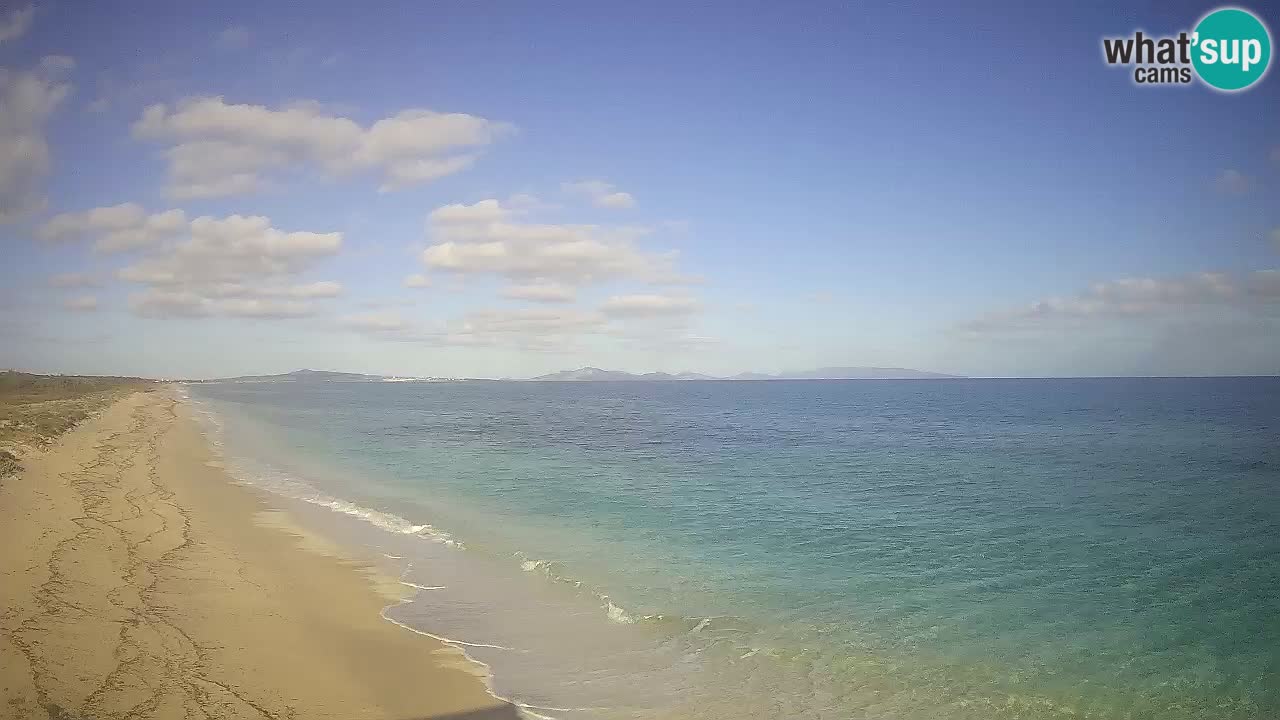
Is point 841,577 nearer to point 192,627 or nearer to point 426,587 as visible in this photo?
point 426,587

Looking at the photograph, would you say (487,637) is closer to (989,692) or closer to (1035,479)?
(989,692)

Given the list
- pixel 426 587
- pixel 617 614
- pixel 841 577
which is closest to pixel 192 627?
pixel 426 587

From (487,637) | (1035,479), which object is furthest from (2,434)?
(1035,479)

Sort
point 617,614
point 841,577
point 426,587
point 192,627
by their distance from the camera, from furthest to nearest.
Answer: point 841,577
point 426,587
point 617,614
point 192,627

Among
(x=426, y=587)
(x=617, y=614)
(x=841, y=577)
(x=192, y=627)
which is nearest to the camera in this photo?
(x=192, y=627)

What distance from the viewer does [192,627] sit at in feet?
36.0

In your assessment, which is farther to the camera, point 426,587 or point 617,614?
point 426,587

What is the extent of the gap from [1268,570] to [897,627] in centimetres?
1058

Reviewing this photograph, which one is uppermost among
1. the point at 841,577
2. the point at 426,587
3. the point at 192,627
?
the point at 192,627

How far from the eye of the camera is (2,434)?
32.6m

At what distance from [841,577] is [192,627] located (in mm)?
12696

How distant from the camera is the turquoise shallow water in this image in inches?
386

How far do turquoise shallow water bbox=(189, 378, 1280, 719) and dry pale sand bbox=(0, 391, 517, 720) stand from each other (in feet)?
3.88

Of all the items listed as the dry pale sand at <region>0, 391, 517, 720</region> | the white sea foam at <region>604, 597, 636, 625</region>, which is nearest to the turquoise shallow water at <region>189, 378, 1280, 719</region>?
the white sea foam at <region>604, 597, 636, 625</region>
